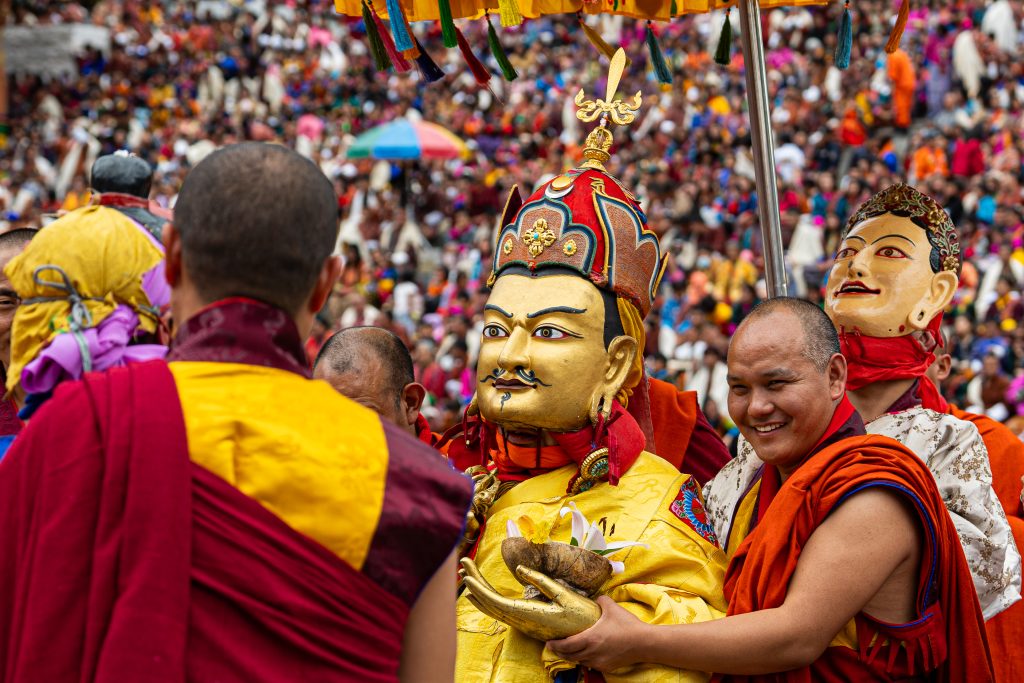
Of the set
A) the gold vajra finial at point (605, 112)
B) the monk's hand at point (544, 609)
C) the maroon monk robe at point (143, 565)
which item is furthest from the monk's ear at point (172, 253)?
the gold vajra finial at point (605, 112)

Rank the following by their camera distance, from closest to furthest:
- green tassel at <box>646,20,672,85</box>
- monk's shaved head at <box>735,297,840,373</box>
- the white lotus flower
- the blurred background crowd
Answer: the white lotus flower → monk's shaved head at <box>735,297,840,373</box> → green tassel at <box>646,20,672,85</box> → the blurred background crowd

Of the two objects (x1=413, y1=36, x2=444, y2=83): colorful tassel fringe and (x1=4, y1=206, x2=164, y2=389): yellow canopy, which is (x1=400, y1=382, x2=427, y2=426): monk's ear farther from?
(x1=4, y1=206, x2=164, y2=389): yellow canopy

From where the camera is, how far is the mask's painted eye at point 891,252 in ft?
15.1

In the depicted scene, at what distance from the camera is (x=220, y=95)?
89.0ft

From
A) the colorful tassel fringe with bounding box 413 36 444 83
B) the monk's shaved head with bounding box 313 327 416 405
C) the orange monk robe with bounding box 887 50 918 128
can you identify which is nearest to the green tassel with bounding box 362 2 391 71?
the colorful tassel fringe with bounding box 413 36 444 83

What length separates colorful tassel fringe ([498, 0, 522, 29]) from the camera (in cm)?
399

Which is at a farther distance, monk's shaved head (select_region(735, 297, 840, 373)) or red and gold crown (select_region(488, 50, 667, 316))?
red and gold crown (select_region(488, 50, 667, 316))

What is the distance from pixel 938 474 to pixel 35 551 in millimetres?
2764

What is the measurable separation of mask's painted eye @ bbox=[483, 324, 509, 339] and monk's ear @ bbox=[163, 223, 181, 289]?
1694 mm

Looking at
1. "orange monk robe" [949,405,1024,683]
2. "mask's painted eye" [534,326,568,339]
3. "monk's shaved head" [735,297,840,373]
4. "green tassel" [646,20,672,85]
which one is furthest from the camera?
"green tassel" [646,20,672,85]

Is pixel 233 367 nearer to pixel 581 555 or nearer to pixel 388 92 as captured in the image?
pixel 581 555

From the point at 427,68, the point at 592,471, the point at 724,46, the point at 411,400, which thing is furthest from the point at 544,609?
the point at 724,46

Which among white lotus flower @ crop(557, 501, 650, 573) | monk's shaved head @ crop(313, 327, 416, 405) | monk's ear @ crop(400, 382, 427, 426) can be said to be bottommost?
white lotus flower @ crop(557, 501, 650, 573)

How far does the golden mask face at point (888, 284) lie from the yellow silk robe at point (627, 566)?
0.99 m
